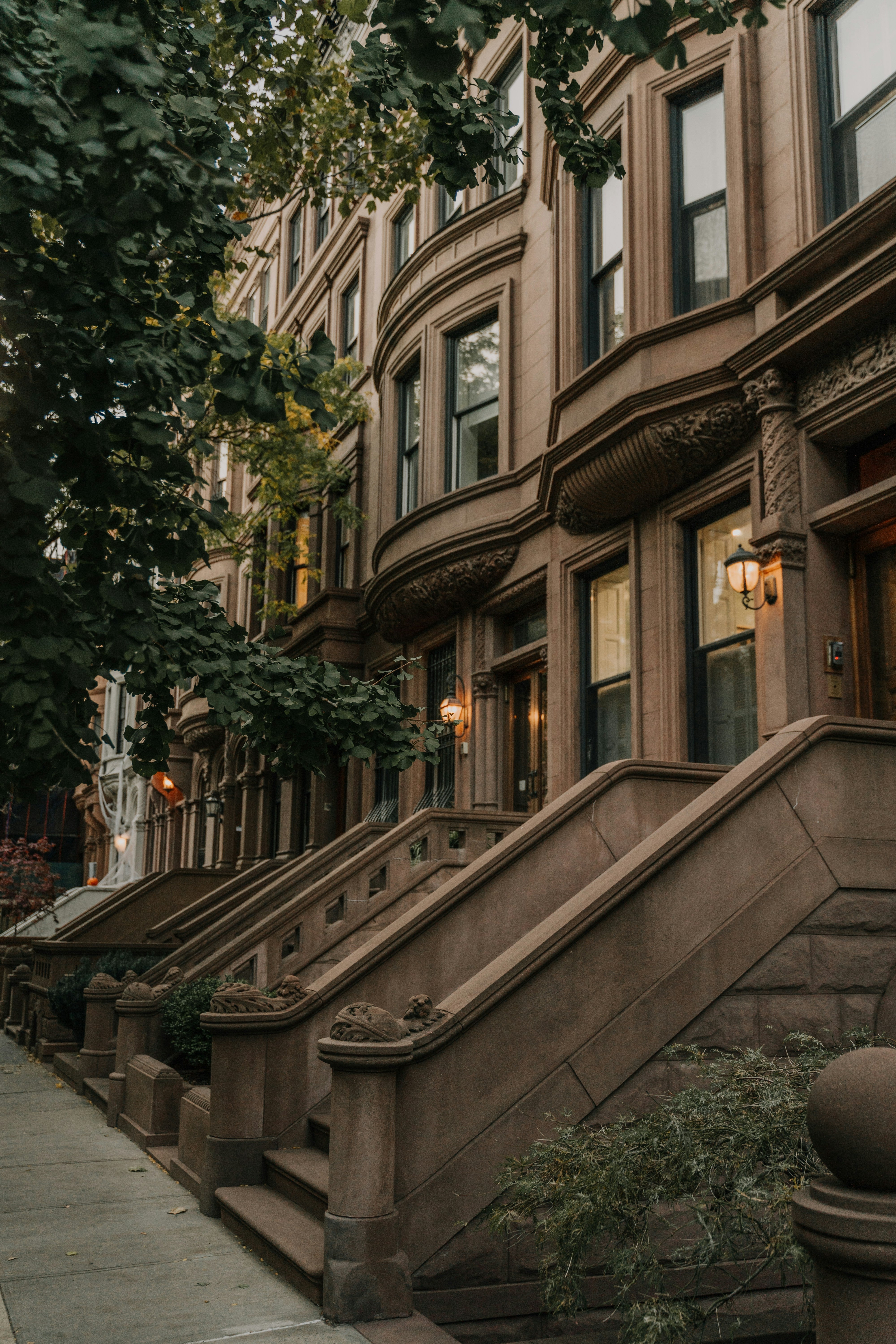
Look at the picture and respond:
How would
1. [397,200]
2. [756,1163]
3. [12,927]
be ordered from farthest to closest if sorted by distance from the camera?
Result: [12,927]
[397,200]
[756,1163]

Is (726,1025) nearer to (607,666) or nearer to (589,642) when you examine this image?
(607,666)

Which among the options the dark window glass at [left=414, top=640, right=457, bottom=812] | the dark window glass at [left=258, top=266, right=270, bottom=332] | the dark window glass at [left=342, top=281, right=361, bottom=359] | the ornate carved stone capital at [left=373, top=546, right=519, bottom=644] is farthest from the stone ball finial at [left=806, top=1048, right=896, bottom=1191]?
the dark window glass at [left=258, top=266, right=270, bottom=332]

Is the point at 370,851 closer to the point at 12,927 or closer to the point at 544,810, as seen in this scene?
the point at 544,810

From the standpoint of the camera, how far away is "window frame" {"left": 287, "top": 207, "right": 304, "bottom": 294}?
88.7ft

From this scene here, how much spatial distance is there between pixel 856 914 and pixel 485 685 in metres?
8.63

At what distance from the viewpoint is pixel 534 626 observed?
14.6 metres

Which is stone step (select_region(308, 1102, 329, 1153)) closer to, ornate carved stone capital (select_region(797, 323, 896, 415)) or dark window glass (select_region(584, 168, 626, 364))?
ornate carved stone capital (select_region(797, 323, 896, 415))

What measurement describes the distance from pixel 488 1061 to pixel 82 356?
160 inches

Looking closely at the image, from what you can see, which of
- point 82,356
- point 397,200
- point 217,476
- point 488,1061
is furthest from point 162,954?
point 217,476

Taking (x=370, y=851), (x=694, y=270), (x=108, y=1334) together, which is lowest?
(x=108, y=1334)

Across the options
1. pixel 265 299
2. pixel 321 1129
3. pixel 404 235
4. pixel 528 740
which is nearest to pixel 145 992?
pixel 321 1129

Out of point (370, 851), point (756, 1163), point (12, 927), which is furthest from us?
point (12, 927)

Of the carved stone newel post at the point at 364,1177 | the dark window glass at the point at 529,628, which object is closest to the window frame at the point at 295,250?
the dark window glass at the point at 529,628

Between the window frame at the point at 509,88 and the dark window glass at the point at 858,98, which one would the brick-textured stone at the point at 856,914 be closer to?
the dark window glass at the point at 858,98
